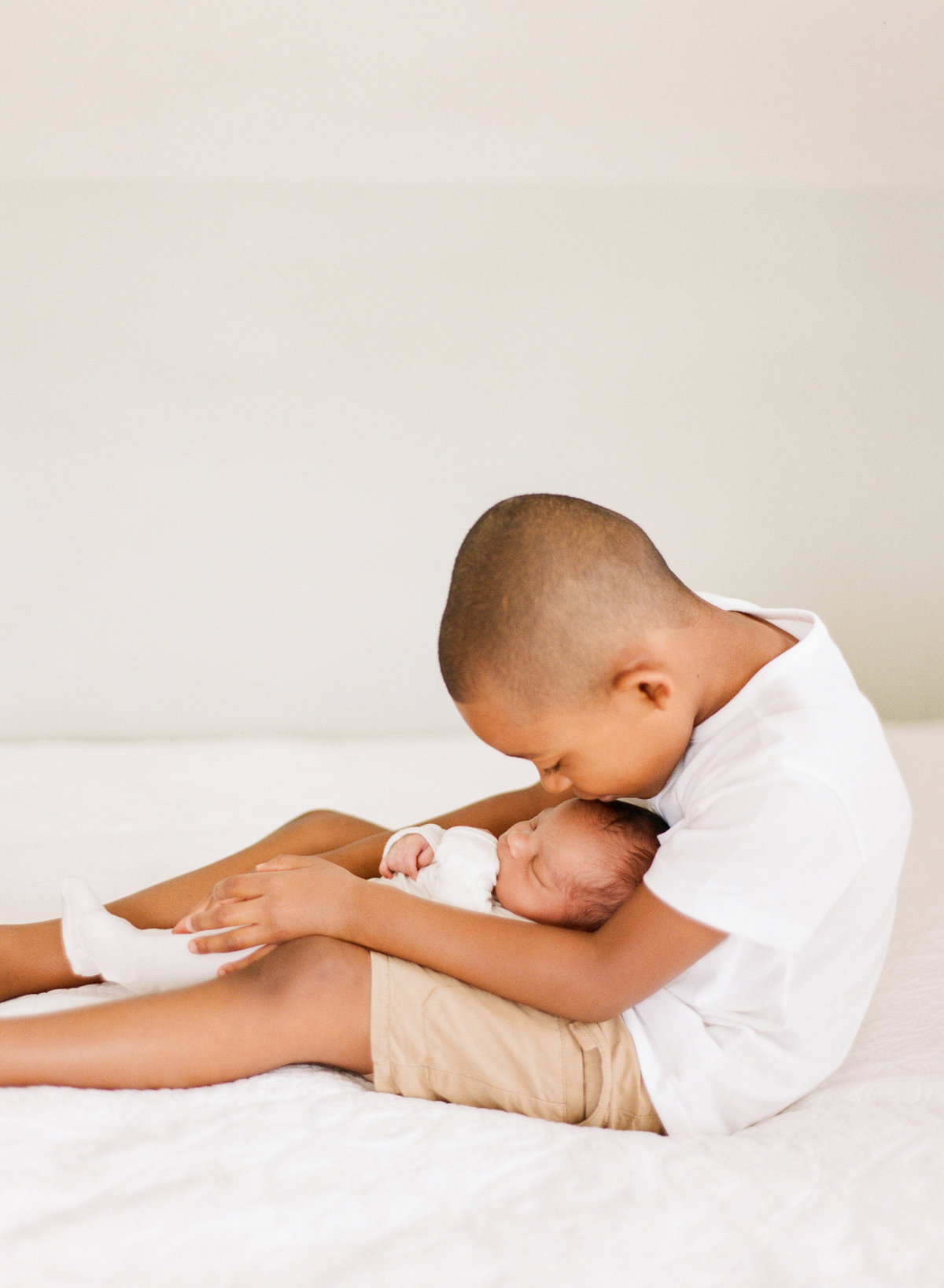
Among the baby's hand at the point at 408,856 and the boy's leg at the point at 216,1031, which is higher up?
the baby's hand at the point at 408,856

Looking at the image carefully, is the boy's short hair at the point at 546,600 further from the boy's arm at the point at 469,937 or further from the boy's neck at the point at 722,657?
the boy's arm at the point at 469,937

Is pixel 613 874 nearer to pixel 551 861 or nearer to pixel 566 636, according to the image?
pixel 551 861

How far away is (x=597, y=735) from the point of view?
0.84 m

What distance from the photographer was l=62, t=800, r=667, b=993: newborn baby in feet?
3.21

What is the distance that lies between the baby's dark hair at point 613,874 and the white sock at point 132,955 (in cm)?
31

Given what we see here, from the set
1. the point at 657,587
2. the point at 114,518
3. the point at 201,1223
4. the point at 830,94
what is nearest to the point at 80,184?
the point at 114,518

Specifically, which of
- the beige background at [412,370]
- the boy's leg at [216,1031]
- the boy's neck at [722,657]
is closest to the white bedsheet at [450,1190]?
the boy's leg at [216,1031]

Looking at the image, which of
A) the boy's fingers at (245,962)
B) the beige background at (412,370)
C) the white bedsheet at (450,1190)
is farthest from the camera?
the beige background at (412,370)

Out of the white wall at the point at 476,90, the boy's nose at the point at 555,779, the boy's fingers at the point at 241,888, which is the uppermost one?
the white wall at the point at 476,90

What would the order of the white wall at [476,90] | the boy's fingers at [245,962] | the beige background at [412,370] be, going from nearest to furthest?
the boy's fingers at [245,962], the white wall at [476,90], the beige background at [412,370]

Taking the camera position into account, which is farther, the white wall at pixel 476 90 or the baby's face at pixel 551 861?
the white wall at pixel 476 90

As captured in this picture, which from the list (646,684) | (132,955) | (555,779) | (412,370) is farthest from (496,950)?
(412,370)

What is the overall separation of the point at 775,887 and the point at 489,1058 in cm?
27

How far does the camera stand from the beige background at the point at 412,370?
208cm
